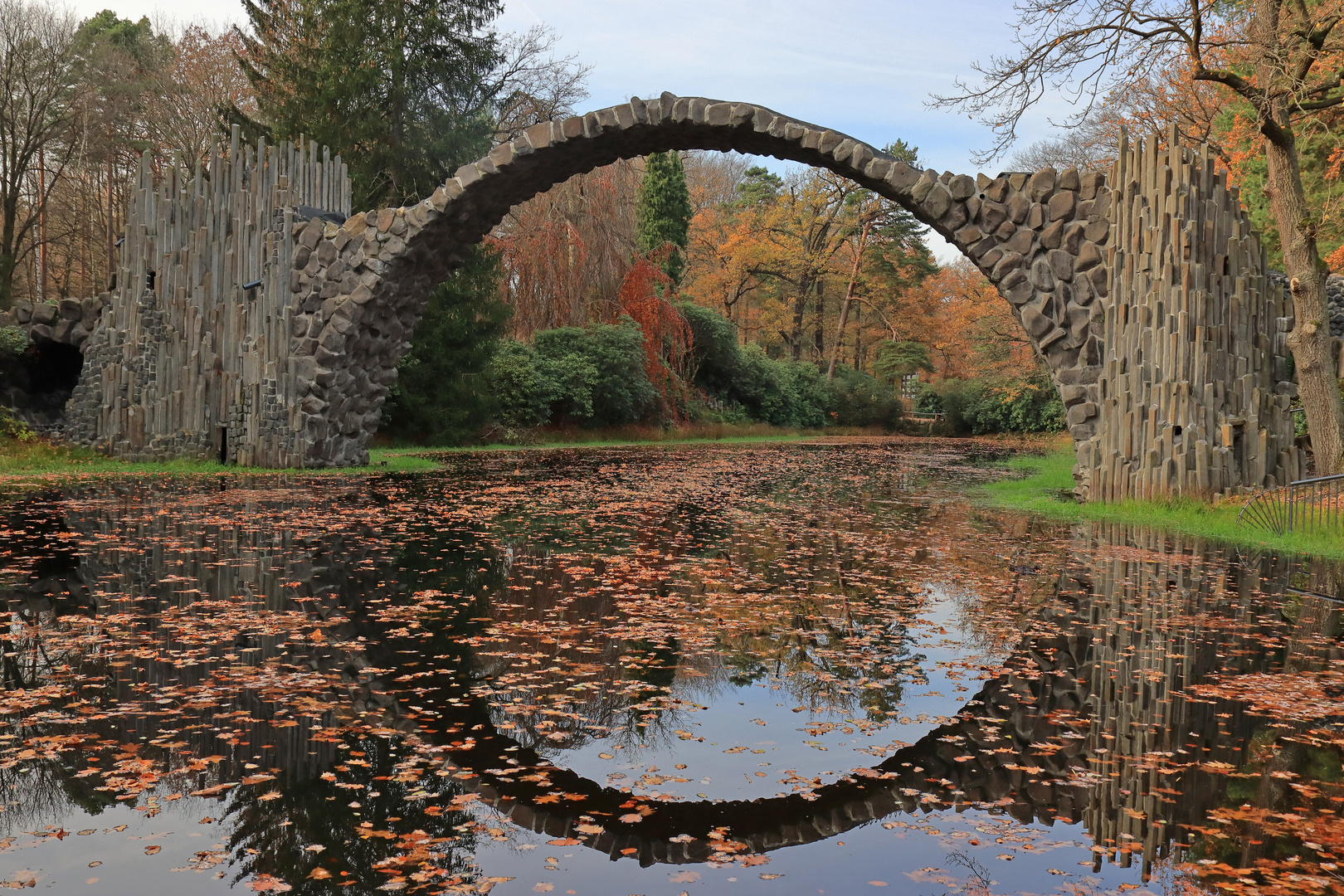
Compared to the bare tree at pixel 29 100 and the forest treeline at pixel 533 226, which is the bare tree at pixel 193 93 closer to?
the forest treeline at pixel 533 226

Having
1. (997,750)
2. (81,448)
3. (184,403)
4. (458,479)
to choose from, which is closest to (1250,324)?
(997,750)

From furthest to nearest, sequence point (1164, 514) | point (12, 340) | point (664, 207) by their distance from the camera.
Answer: point (664, 207) → point (12, 340) → point (1164, 514)

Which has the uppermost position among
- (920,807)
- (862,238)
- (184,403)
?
(862,238)

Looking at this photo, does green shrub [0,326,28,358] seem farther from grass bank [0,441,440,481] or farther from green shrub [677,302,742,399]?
green shrub [677,302,742,399]

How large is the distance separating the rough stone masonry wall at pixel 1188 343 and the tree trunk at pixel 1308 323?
1.11 feet

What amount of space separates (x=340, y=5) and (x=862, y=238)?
25.1m

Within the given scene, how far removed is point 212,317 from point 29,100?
61.8 ft

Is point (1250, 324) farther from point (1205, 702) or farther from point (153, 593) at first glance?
point (153, 593)

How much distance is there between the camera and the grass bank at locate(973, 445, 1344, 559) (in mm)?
10062

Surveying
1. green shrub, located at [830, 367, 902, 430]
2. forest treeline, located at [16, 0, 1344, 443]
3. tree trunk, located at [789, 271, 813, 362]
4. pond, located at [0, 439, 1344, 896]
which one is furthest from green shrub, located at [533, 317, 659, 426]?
pond, located at [0, 439, 1344, 896]

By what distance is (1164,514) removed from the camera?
11.6 m

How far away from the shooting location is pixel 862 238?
4262 centimetres

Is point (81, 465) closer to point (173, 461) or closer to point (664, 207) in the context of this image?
point (173, 461)

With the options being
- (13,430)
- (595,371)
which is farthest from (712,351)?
(13,430)
